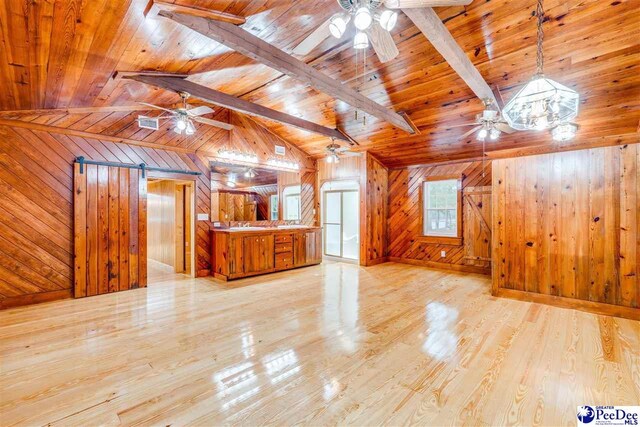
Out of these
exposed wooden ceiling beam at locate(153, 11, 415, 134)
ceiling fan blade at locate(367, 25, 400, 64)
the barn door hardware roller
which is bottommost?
the barn door hardware roller

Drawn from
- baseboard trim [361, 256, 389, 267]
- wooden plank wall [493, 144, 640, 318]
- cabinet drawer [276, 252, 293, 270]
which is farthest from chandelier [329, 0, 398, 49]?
baseboard trim [361, 256, 389, 267]

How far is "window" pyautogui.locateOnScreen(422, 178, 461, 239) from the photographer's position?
20.4ft

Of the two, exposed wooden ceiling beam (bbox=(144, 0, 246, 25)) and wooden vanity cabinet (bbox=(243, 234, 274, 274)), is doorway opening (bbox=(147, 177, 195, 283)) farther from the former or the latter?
exposed wooden ceiling beam (bbox=(144, 0, 246, 25))

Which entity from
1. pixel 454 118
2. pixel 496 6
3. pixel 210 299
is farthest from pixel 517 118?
pixel 210 299

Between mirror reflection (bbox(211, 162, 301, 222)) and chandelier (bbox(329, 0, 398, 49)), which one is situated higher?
chandelier (bbox(329, 0, 398, 49))

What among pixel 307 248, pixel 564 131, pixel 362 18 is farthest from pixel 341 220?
pixel 362 18

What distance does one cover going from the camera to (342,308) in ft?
12.1

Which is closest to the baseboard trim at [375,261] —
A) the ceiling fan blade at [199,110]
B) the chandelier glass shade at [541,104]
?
the chandelier glass shade at [541,104]

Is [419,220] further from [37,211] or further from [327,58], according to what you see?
[37,211]

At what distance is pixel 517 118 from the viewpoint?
2895mm

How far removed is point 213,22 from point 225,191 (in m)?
3.78

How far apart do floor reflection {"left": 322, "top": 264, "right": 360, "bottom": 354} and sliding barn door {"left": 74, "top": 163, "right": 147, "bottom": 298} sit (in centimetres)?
328

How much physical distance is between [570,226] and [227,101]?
16.7 ft

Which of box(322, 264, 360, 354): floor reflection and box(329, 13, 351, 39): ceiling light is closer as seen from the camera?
box(329, 13, 351, 39): ceiling light
